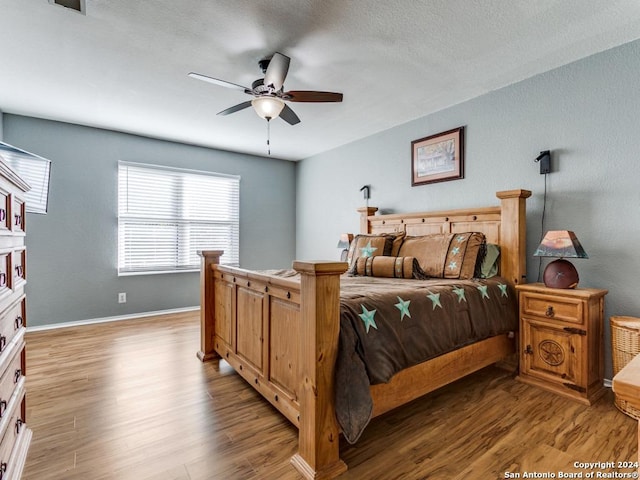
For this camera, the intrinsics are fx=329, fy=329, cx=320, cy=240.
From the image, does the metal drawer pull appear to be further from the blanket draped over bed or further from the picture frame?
the picture frame

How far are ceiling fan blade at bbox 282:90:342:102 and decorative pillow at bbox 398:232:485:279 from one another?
1465 millimetres

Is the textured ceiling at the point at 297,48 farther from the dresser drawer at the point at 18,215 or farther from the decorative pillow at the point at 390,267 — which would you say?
the decorative pillow at the point at 390,267

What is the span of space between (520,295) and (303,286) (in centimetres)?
187

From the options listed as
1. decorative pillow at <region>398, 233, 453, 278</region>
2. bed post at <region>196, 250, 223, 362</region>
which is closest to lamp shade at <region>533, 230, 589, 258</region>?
decorative pillow at <region>398, 233, 453, 278</region>

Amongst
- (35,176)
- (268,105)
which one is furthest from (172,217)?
(268,105)

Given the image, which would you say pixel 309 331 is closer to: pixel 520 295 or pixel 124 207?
pixel 520 295

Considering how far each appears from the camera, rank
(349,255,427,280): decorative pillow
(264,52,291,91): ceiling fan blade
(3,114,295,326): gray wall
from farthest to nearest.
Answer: (3,114,295,326): gray wall → (349,255,427,280): decorative pillow → (264,52,291,91): ceiling fan blade

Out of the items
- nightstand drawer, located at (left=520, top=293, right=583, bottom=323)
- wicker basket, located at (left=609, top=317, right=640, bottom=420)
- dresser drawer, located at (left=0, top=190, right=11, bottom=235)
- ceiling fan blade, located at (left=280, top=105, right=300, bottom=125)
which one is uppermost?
ceiling fan blade, located at (left=280, top=105, right=300, bottom=125)

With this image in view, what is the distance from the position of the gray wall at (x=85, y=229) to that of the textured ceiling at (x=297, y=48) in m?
0.51

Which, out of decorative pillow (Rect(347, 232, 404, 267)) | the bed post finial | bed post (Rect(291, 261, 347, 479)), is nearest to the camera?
bed post (Rect(291, 261, 347, 479))

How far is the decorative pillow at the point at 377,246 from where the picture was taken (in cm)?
317

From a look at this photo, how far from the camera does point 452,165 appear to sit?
336cm

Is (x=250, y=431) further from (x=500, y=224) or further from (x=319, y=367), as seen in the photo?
(x=500, y=224)

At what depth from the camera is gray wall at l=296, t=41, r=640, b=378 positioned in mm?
2305
